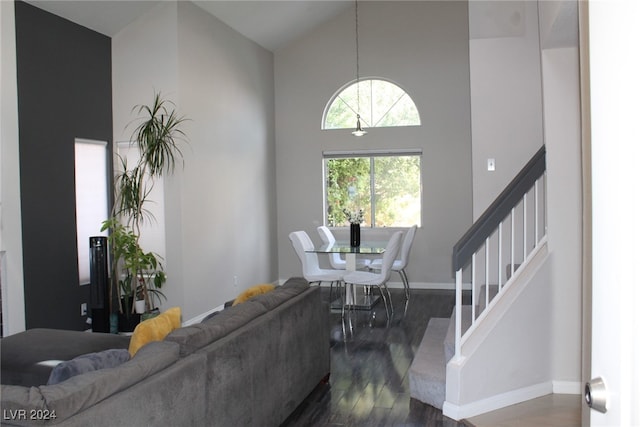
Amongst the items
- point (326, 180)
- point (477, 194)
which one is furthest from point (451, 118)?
point (477, 194)

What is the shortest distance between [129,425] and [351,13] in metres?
7.74

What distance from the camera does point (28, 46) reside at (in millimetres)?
5133

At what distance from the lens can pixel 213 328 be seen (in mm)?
2838

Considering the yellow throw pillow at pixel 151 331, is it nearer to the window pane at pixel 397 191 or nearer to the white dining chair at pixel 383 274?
the white dining chair at pixel 383 274

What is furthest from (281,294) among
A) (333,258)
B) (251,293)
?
(333,258)

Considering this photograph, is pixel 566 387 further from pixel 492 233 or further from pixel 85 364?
pixel 85 364

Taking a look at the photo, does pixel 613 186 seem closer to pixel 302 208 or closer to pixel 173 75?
pixel 173 75

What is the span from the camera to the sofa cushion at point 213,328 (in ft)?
8.68

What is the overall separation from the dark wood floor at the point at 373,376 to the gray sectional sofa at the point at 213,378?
0.18 metres

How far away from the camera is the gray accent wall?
5102mm

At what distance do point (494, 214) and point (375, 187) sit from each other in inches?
202

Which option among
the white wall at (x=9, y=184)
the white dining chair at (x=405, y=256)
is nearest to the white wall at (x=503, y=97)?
the white dining chair at (x=405, y=256)

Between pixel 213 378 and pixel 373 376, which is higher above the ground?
pixel 213 378

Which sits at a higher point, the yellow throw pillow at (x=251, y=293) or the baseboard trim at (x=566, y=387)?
the yellow throw pillow at (x=251, y=293)
